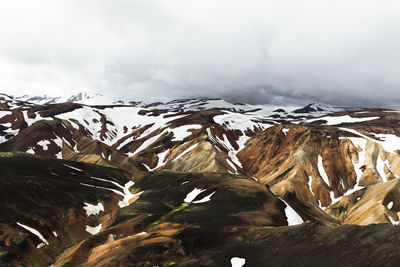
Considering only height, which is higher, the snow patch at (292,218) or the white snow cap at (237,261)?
the white snow cap at (237,261)

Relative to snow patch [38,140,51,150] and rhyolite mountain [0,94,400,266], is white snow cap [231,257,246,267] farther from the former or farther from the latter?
snow patch [38,140,51,150]

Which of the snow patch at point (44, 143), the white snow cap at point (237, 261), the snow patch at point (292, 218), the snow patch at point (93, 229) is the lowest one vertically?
the snow patch at point (292, 218)

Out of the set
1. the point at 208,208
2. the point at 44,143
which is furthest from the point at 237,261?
the point at 44,143

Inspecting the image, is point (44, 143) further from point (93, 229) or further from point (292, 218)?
point (292, 218)

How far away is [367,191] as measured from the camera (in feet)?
329

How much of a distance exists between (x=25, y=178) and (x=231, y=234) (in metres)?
49.0

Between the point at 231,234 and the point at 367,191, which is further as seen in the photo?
the point at 367,191

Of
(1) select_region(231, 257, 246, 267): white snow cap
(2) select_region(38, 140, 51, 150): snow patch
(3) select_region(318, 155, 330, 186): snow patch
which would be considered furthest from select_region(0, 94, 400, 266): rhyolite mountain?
(2) select_region(38, 140, 51, 150): snow patch

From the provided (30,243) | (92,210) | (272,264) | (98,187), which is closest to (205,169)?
(98,187)

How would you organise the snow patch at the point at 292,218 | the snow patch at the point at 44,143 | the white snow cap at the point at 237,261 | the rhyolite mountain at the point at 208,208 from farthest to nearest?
the snow patch at the point at 44,143
the snow patch at the point at 292,218
the rhyolite mountain at the point at 208,208
the white snow cap at the point at 237,261

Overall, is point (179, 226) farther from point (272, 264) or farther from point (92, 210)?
point (92, 210)

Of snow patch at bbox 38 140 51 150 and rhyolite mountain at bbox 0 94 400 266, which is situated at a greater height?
snow patch at bbox 38 140 51 150

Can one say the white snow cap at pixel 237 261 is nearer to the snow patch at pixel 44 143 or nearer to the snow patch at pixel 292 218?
the snow patch at pixel 292 218

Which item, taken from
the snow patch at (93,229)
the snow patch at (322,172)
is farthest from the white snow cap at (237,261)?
the snow patch at (322,172)
